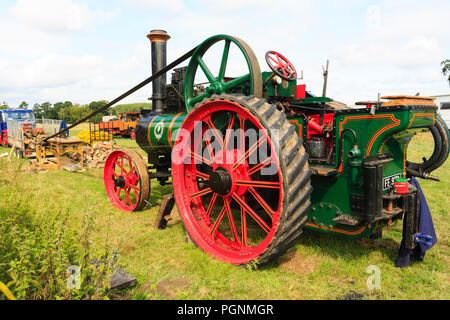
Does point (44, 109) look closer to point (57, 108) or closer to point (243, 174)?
point (57, 108)

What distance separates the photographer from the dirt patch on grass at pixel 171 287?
273cm

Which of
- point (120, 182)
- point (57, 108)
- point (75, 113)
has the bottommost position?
point (120, 182)

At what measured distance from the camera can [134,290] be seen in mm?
2750

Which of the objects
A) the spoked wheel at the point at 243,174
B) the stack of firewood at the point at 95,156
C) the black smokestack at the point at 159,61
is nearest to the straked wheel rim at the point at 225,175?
the spoked wheel at the point at 243,174

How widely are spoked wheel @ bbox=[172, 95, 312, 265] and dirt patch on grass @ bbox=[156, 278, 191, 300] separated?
46cm

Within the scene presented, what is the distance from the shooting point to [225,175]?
3191 millimetres

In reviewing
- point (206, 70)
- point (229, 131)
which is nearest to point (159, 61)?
point (206, 70)

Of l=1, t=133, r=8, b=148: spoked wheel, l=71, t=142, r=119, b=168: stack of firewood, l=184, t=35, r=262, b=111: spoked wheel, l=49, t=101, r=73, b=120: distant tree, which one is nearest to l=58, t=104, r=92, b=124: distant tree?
l=49, t=101, r=73, b=120: distant tree

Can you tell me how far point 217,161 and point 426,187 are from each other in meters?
5.25

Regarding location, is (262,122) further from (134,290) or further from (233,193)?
(134,290)

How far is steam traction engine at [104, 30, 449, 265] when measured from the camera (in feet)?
8.75

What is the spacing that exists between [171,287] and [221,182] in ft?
3.46

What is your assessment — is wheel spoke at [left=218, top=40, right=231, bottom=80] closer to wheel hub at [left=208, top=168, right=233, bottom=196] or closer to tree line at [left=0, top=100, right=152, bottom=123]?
wheel hub at [left=208, top=168, right=233, bottom=196]

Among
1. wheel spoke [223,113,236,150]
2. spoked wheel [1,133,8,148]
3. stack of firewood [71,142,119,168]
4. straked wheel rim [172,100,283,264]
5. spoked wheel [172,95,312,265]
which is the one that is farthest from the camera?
spoked wheel [1,133,8,148]
